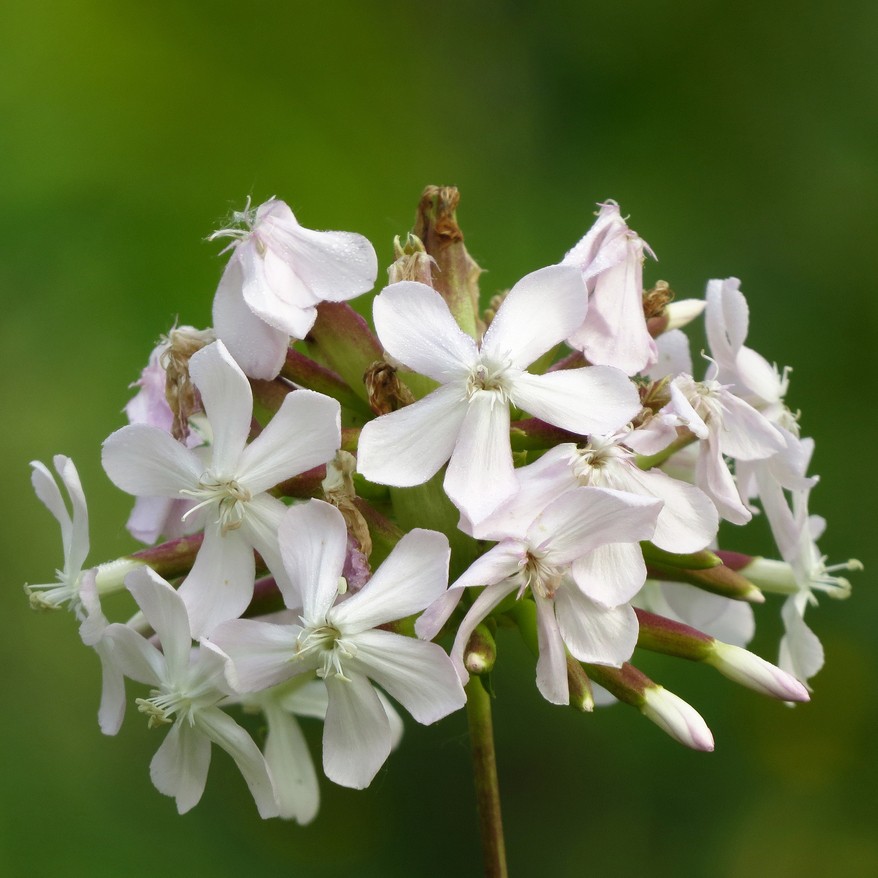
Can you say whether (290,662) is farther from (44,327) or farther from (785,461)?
(44,327)

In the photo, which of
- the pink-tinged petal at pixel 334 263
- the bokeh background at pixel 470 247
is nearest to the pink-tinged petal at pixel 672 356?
the pink-tinged petal at pixel 334 263

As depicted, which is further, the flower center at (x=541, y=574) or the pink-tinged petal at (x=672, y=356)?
the pink-tinged petal at (x=672, y=356)

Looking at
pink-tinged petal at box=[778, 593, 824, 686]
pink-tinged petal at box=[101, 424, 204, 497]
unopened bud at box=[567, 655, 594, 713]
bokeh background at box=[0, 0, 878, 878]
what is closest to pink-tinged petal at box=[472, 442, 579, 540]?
unopened bud at box=[567, 655, 594, 713]

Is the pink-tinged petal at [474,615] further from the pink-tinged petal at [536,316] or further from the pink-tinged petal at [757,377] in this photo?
the pink-tinged petal at [757,377]

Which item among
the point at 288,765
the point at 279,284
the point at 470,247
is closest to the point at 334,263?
the point at 279,284

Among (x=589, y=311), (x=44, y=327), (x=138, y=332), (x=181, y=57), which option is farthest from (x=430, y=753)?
(x=181, y=57)

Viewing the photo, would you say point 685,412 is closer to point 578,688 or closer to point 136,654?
point 578,688
